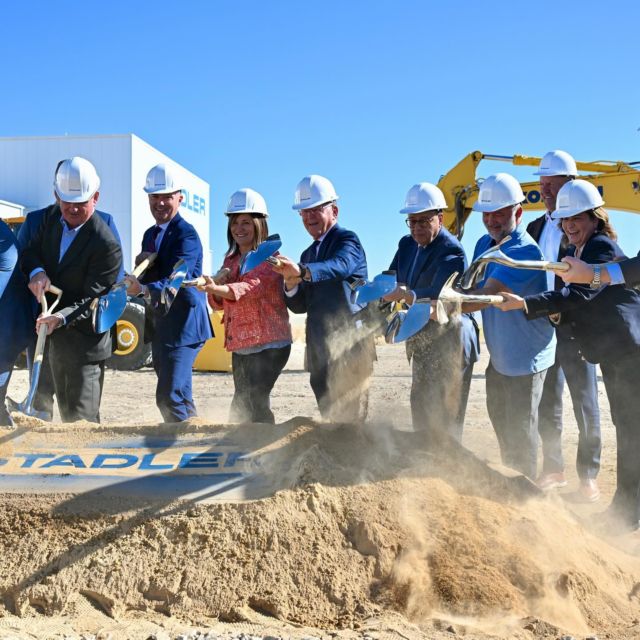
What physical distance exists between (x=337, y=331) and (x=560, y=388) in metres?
1.64

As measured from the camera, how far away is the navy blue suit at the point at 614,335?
3.86m

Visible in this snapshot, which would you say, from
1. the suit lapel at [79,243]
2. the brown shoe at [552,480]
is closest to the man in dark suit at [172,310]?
the suit lapel at [79,243]

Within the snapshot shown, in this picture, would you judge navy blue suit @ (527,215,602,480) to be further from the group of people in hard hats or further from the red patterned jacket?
the red patterned jacket

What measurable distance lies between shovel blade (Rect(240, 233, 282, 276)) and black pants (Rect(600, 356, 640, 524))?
1.84 metres

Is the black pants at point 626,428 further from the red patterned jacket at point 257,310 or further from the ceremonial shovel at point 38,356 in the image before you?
the ceremonial shovel at point 38,356

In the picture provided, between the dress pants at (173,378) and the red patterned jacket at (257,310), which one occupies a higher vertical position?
the red patterned jacket at (257,310)

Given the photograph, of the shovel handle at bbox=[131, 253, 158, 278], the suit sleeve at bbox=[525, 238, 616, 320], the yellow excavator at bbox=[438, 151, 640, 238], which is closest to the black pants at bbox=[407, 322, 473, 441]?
the suit sleeve at bbox=[525, 238, 616, 320]

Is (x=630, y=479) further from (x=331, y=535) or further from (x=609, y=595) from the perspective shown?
(x=331, y=535)

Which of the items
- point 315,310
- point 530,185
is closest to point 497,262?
point 315,310

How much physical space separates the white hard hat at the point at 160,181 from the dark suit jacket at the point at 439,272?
149cm

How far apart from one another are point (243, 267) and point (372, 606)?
187cm

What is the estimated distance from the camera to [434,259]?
14.2 ft

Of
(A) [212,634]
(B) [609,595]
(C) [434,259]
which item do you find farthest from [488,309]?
(A) [212,634]

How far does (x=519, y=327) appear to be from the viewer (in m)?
4.34
